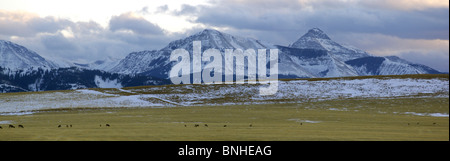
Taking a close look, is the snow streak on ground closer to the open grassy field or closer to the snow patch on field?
the snow patch on field

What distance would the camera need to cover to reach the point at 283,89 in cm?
11894

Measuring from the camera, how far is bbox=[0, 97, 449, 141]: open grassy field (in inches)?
1596

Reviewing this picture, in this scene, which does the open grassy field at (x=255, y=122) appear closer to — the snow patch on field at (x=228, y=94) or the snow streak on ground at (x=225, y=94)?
the snow patch on field at (x=228, y=94)

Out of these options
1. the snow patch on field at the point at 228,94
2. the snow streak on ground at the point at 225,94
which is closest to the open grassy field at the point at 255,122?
the snow patch on field at the point at 228,94

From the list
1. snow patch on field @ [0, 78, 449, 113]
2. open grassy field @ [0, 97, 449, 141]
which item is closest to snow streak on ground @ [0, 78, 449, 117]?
snow patch on field @ [0, 78, 449, 113]

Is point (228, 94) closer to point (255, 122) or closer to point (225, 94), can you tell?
point (225, 94)

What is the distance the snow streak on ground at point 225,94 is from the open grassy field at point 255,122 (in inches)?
289

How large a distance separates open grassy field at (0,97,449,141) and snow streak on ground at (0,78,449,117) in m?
A: 7.35

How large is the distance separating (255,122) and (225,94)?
56387mm

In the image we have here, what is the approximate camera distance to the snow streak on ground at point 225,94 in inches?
4067
